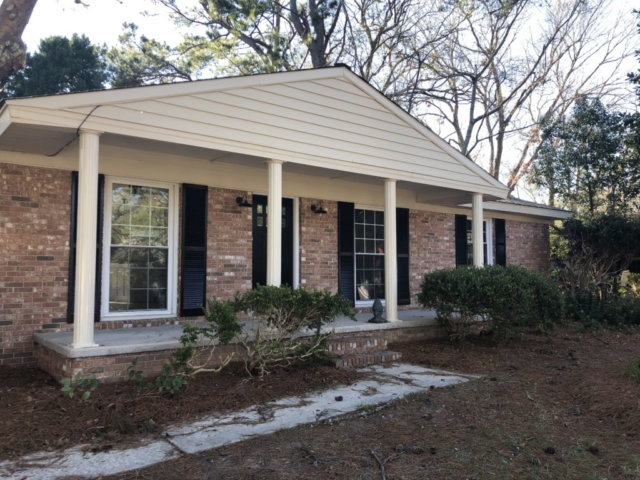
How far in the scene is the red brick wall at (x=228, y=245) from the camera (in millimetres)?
7660

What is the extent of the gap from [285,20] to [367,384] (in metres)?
13.9

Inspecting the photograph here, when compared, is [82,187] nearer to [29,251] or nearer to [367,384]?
[29,251]

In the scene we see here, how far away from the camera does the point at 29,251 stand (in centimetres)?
620

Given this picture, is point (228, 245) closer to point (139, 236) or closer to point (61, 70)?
point (139, 236)

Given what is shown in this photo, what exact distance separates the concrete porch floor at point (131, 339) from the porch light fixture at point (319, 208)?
2.12 m

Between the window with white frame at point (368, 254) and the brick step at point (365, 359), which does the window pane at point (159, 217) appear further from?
the window with white frame at point (368, 254)

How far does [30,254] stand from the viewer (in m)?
6.20

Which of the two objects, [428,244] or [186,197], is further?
[428,244]

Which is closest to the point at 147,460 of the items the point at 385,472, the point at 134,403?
the point at 134,403

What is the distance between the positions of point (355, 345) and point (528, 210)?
25.6ft

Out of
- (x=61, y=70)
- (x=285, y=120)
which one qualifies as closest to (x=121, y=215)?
(x=285, y=120)

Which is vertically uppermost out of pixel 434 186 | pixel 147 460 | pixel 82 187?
pixel 434 186

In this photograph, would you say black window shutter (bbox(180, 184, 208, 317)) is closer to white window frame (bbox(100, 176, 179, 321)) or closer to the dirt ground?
white window frame (bbox(100, 176, 179, 321))

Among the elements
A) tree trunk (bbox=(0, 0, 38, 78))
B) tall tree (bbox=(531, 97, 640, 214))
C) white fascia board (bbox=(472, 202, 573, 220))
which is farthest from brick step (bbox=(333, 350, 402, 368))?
tall tree (bbox=(531, 97, 640, 214))
